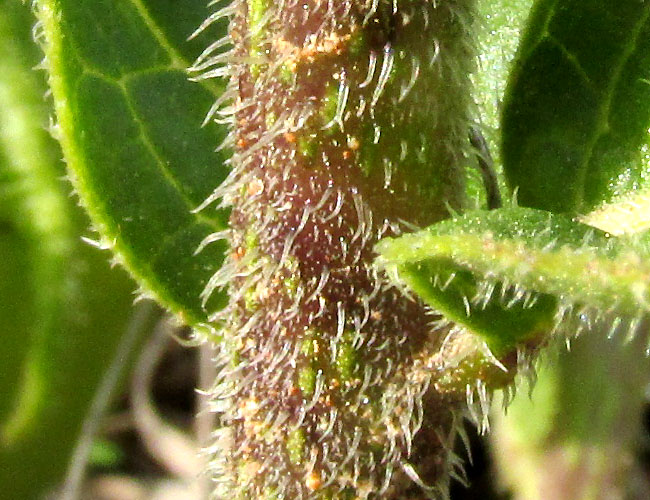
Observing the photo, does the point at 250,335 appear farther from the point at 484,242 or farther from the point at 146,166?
the point at 484,242

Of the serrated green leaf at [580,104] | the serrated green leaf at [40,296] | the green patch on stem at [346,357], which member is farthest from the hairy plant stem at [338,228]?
the serrated green leaf at [40,296]

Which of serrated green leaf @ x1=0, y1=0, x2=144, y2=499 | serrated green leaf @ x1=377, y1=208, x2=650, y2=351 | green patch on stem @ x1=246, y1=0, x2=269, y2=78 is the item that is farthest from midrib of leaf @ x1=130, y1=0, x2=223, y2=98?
serrated green leaf @ x1=0, y1=0, x2=144, y2=499

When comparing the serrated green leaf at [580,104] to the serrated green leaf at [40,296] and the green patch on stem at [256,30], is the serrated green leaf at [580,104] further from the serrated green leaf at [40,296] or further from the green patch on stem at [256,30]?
the serrated green leaf at [40,296]

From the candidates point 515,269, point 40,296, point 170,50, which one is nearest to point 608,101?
point 515,269

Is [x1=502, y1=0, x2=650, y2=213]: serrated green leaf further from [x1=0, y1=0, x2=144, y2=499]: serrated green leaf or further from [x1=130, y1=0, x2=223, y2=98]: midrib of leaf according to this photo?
[x1=0, y1=0, x2=144, y2=499]: serrated green leaf

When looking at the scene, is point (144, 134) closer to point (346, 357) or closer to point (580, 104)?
point (346, 357)

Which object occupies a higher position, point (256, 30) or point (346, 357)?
point (256, 30)

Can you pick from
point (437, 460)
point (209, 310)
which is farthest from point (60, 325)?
point (437, 460)
